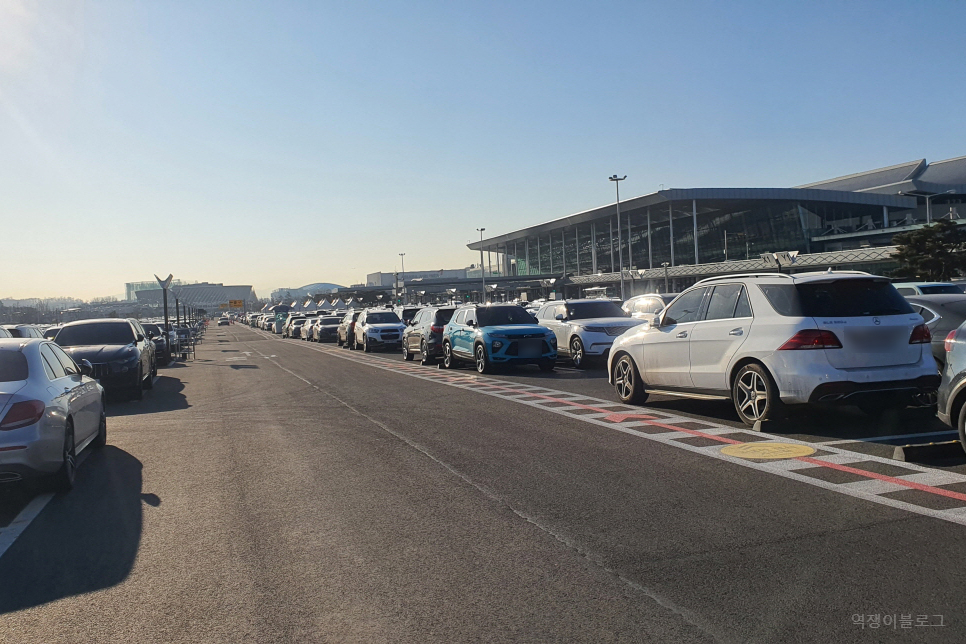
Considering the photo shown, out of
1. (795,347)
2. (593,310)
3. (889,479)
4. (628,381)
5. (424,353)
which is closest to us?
(889,479)

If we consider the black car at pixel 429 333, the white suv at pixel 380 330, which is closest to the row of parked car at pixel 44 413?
the black car at pixel 429 333

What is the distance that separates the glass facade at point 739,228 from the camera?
66375 mm

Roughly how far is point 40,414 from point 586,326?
13.9 metres

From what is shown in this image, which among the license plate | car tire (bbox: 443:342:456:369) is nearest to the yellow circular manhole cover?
the license plate

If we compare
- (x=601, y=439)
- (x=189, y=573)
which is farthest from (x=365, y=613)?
(x=601, y=439)

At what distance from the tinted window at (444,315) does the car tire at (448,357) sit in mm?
1859

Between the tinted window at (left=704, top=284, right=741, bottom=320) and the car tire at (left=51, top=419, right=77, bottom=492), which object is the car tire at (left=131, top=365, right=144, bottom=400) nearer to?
the car tire at (left=51, top=419, right=77, bottom=492)

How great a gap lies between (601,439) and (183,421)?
6.69 meters

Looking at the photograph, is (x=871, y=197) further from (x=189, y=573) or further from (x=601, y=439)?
(x=189, y=573)

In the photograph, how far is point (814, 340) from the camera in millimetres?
8492

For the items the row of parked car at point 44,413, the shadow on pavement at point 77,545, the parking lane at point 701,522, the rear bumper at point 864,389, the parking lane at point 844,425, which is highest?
the row of parked car at point 44,413

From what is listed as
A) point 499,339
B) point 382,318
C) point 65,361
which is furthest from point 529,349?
point 382,318

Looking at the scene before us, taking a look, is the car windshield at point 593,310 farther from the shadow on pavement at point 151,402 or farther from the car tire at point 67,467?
the car tire at point 67,467

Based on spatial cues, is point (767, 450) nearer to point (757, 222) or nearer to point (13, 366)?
point (13, 366)
